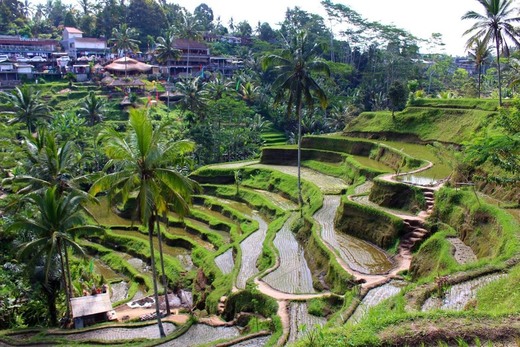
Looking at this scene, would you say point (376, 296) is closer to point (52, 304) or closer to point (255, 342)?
point (255, 342)

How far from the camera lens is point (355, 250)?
72.8 ft

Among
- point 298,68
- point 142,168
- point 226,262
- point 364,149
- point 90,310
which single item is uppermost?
point 298,68

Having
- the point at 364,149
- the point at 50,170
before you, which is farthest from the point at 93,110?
the point at 50,170

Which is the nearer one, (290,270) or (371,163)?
(290,270)

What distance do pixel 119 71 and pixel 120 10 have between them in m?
A: 27.6

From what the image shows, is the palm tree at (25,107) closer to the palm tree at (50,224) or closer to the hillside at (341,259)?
the hillside at (341,259)

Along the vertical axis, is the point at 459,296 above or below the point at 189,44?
below

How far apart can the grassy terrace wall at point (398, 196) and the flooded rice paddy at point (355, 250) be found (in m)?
2.61

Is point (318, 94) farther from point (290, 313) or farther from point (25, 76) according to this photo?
point (25, 76)

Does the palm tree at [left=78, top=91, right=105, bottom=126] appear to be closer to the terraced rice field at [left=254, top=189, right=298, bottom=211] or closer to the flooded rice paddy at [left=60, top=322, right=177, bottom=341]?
the terraced rice field at [left=254, top=189, right=298, bottom=211]

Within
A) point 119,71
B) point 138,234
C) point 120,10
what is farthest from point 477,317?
point 120,10

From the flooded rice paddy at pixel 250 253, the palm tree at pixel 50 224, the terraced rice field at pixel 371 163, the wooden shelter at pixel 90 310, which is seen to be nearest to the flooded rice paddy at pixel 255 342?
the flooded rice paddy at pixel 250 253

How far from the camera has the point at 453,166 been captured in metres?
24.0

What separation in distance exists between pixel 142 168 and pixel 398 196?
14267 mm
